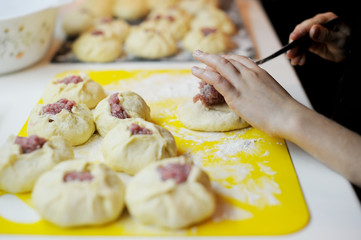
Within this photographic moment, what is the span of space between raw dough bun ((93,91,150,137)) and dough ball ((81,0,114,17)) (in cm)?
158

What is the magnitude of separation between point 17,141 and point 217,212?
0.72 m

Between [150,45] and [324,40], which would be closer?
[324,40]

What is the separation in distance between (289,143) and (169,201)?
0.66 metres

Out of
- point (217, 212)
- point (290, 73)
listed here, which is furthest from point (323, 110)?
point (217, 212)

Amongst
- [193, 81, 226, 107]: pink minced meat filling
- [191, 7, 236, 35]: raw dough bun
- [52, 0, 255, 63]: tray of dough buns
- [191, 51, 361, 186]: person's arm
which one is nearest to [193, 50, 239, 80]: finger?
[191, 51, 361, 186]: person's arm

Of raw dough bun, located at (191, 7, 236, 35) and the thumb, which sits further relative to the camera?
raw dough bun, located at (191, 7, 236, 35)

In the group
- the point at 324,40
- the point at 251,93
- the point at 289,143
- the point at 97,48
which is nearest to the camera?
the point at 251,93

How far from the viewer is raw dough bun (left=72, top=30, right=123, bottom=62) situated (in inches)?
86.0

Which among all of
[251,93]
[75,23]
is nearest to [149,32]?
[75,23]

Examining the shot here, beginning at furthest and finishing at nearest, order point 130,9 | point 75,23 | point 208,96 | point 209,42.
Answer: point 130,9 < point 75,23 < point 209,42 < point 208,96

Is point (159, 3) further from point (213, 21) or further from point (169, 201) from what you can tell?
point (169, 201)

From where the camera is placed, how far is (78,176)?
3.54 feet

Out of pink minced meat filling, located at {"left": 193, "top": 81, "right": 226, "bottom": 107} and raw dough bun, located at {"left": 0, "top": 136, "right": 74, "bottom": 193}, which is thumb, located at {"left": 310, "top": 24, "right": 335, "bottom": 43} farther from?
raw dough bun, located at {"left": 0, "top": 136, "right": 74, "bottom": 193}

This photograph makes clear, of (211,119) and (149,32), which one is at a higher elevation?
(149,32)
